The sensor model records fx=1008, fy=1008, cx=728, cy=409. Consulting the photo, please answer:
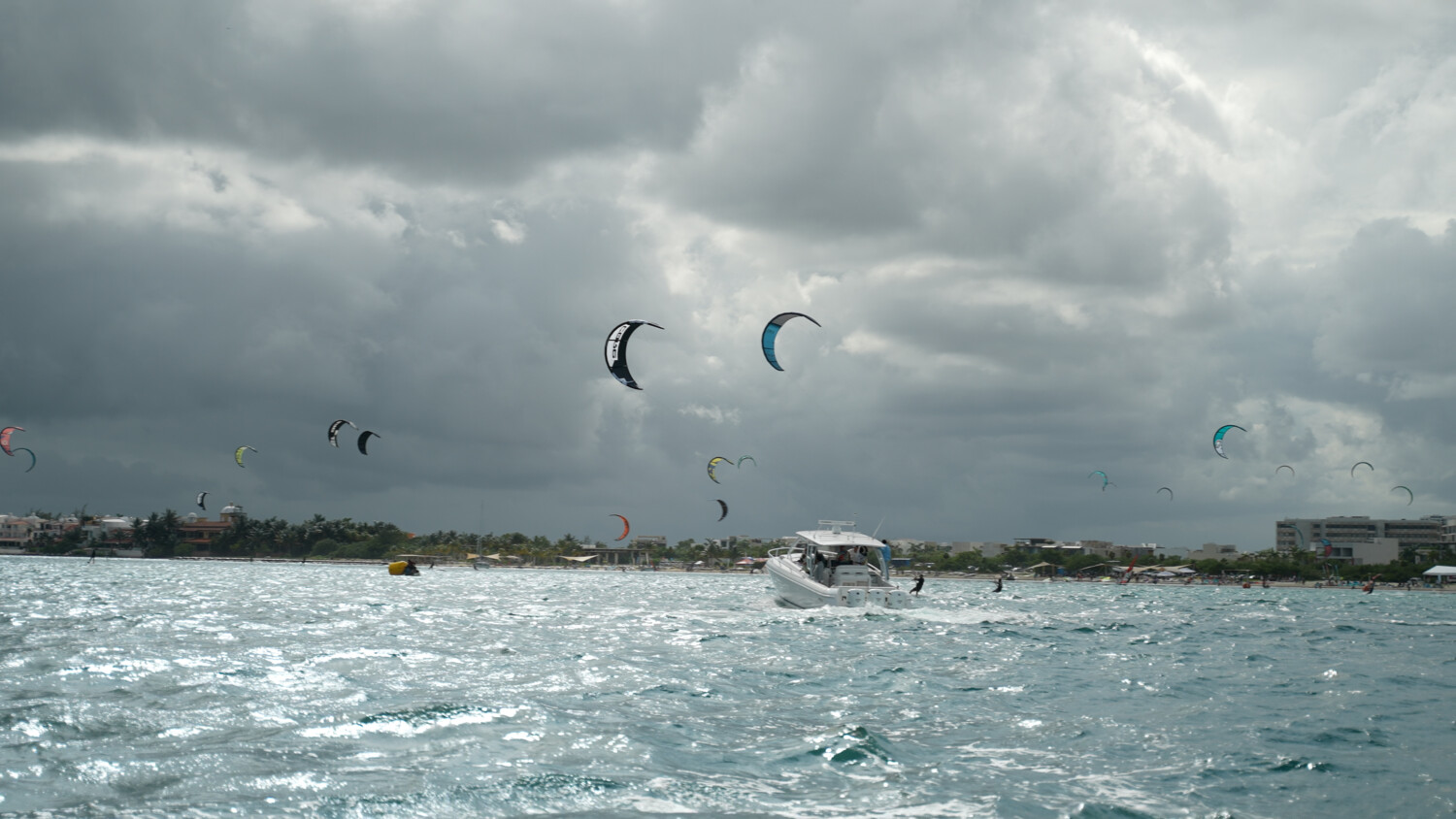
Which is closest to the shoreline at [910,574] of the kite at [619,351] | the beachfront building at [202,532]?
the beachfront building at [202,532]

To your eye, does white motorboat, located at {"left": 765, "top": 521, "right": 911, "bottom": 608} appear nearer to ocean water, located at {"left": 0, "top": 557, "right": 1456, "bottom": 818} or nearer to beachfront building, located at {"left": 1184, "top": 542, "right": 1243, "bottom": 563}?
ocean water, located at {"left": 0, "top": 557, "right": 1456, "bottom": 818}

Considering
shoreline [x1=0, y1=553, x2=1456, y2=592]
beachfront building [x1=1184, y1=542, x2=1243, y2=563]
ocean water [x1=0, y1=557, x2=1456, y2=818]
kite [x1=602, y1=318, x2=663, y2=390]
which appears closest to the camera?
ocean water [x1=0, y1=557, x2=1456, y2=818]

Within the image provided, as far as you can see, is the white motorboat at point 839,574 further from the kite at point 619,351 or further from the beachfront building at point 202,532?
the beachfront building at point 202,532

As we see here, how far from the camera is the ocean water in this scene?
30.4 feet

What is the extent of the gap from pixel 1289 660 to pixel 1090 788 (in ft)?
51.0

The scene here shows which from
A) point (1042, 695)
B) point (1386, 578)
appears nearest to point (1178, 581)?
point (1386, 578)

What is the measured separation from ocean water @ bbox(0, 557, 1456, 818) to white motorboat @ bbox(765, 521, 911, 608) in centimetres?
904

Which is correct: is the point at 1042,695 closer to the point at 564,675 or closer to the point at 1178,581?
the point at 564,675

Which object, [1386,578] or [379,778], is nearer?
[379,778]

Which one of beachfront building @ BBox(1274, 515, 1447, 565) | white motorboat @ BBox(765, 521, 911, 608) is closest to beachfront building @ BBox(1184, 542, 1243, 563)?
beachfront building @ BBox(1274, 515, 1447, 565)

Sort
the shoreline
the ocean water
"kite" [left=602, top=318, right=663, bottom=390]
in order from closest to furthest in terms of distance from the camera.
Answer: the ocean water, "kite" [left=602, top=318, right=663, bottom=390], the shoreline

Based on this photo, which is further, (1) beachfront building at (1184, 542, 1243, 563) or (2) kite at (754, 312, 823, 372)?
(1) beachfront building at (1184, 542, 1243, 563)

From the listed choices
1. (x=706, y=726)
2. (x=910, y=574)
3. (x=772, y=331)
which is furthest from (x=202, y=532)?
(x=706, y=726)

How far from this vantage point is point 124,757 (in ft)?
33.6
